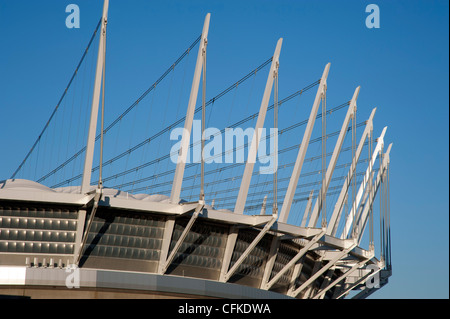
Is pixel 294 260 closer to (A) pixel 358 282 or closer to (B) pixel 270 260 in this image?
(B) pixel 270 260

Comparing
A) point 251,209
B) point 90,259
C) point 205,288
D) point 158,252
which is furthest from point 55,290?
point 251,209

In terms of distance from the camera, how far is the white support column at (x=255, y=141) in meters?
44.0

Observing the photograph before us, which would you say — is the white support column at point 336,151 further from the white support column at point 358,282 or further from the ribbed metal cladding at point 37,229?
the ribbed metal cladding at point 37,229

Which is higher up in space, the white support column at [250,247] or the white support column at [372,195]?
the white support column at [372,195]

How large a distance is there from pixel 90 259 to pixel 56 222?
2979 mm

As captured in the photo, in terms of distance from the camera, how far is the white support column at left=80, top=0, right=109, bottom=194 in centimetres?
3831

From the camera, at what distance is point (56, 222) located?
1565 inches

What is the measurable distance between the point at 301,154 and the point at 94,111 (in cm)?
1632

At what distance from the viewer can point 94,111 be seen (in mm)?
39094

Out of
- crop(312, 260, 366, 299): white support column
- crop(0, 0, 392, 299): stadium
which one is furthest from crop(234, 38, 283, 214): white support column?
crop(312, 260, 366, 299): white support column

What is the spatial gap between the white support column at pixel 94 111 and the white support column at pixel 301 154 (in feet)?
46.9

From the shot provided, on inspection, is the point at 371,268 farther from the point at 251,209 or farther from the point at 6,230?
the point at 6,230

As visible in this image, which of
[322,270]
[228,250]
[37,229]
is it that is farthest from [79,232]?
[322,270]

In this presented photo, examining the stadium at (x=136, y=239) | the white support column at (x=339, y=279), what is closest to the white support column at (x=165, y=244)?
the stadium at (x=136, y=239)
